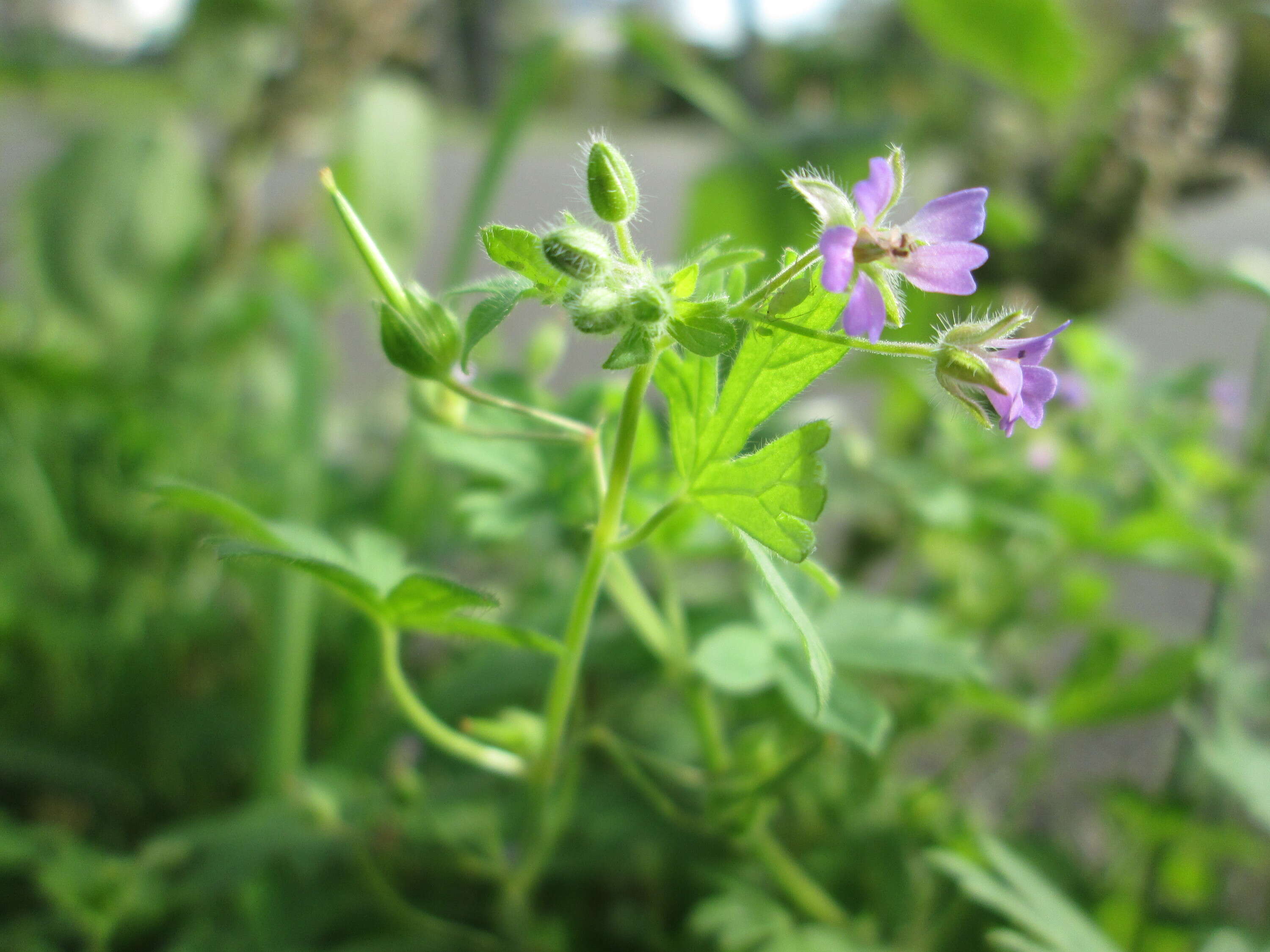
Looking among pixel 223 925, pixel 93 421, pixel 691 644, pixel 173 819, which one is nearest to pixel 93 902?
pixel 223 925

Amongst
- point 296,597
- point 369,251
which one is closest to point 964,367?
point 369,251

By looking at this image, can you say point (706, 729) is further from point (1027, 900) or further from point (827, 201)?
point (827, 201)

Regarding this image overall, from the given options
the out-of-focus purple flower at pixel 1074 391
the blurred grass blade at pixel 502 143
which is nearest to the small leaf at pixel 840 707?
the out-of-focus purple flower at pixel 1074 391

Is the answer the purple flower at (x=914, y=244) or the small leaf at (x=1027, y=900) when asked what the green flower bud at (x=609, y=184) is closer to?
the purple flower at (x=914, y=244)

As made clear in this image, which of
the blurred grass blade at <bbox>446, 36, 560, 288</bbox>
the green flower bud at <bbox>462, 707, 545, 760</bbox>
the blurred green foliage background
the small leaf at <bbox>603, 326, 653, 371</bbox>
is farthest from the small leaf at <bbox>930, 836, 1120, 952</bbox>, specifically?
the blurred grass blade at <bbox>446, 36, 560, 288</bbox>

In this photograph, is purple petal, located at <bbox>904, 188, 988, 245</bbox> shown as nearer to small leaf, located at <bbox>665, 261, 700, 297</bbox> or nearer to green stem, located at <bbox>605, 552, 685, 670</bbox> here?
small leaf, located at <bbox>665, 261, 700, 297</bbox>

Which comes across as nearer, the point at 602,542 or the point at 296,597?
the point at 602,542
